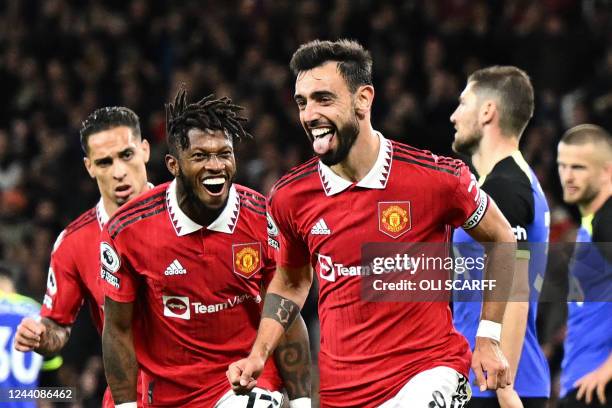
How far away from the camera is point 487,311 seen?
4.88 metres

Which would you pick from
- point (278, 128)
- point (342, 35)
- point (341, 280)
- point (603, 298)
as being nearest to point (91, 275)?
point (341, 280)

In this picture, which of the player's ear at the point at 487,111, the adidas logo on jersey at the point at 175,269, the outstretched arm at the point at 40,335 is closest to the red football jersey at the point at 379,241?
the adidas logo on jersey at the point at 175,269

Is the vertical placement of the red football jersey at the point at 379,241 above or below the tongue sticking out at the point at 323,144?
below

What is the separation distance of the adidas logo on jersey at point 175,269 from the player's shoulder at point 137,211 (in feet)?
0.85

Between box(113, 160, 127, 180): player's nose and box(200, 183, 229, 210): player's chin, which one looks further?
box(113, 160, 127, 180): player's nose

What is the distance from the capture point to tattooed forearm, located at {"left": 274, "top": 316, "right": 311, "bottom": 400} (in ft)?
18.1

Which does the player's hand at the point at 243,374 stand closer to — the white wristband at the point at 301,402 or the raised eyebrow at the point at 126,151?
the white wristband at the point at 301,402

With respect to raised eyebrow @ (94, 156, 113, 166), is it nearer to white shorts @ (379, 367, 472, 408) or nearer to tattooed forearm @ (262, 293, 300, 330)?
tattooed forearm @ (262, 293, 300, 330)

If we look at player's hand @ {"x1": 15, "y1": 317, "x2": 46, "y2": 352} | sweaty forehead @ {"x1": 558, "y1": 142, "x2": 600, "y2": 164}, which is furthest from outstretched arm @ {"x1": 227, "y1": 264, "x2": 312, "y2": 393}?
sweaty forehead @ {"x1": 558, "y1": 142, "x2": 600, "y2": 164}

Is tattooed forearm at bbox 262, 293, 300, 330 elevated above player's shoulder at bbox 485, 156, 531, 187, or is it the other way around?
player's shoulder at bbox 485, 156, 531, 187

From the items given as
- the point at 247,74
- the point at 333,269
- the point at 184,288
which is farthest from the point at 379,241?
the point at 247,74

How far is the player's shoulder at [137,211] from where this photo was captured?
5.36 metres

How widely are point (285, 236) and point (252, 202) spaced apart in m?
0.51

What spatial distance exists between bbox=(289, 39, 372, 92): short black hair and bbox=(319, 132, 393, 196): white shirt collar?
31cm
